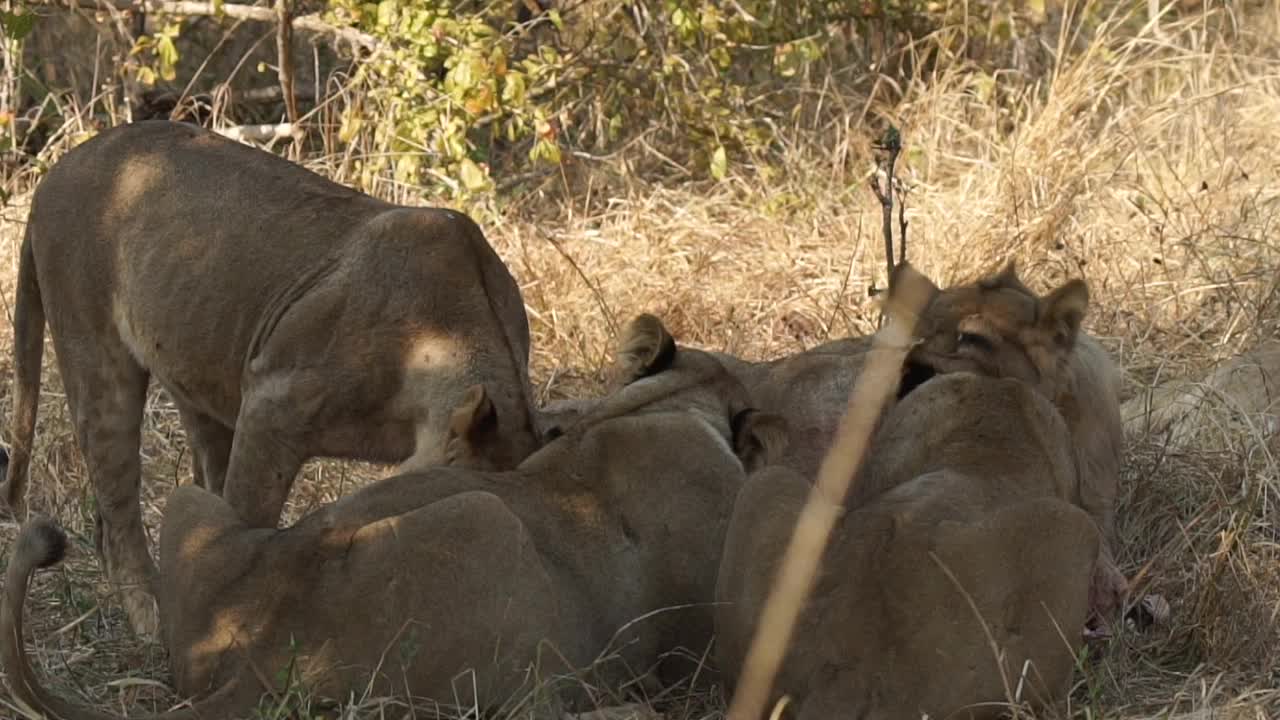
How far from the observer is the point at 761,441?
477 centimetres

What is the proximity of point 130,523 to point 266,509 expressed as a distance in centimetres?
80

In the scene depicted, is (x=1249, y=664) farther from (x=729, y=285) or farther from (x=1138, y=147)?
(x=1138, y=147)

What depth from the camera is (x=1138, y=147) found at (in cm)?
880

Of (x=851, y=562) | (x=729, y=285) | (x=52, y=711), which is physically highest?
(x=851, y=562)

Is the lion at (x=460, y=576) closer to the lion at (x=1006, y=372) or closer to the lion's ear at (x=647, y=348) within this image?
the lion's ear at (x=647, y=348)

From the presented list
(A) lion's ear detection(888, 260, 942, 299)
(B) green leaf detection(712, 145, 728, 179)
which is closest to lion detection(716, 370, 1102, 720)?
(A) lion's ear detection(888, 260, 942, 299)

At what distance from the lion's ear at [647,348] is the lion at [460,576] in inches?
10.6

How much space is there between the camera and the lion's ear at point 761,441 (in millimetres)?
4766

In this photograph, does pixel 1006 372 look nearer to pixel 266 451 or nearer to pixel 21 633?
pixel 266 451

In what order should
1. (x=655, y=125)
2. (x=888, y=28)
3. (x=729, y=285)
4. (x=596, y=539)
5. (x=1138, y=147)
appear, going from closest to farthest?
1. (x=596, y=539)
2. (x=729, y=285)
3. (x=1138, y=147)
4. (x=655, y=125)
5. (x=888, y=28)

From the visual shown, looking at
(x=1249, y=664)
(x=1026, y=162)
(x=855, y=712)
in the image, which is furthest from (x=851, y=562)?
(x=1026, y=162)

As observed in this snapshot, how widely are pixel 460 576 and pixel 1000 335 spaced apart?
5.51 ft

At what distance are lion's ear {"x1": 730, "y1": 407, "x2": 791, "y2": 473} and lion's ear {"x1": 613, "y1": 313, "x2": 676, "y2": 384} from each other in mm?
322

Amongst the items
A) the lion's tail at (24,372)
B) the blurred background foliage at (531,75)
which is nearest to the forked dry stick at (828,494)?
the lion's tail at (24,372)
